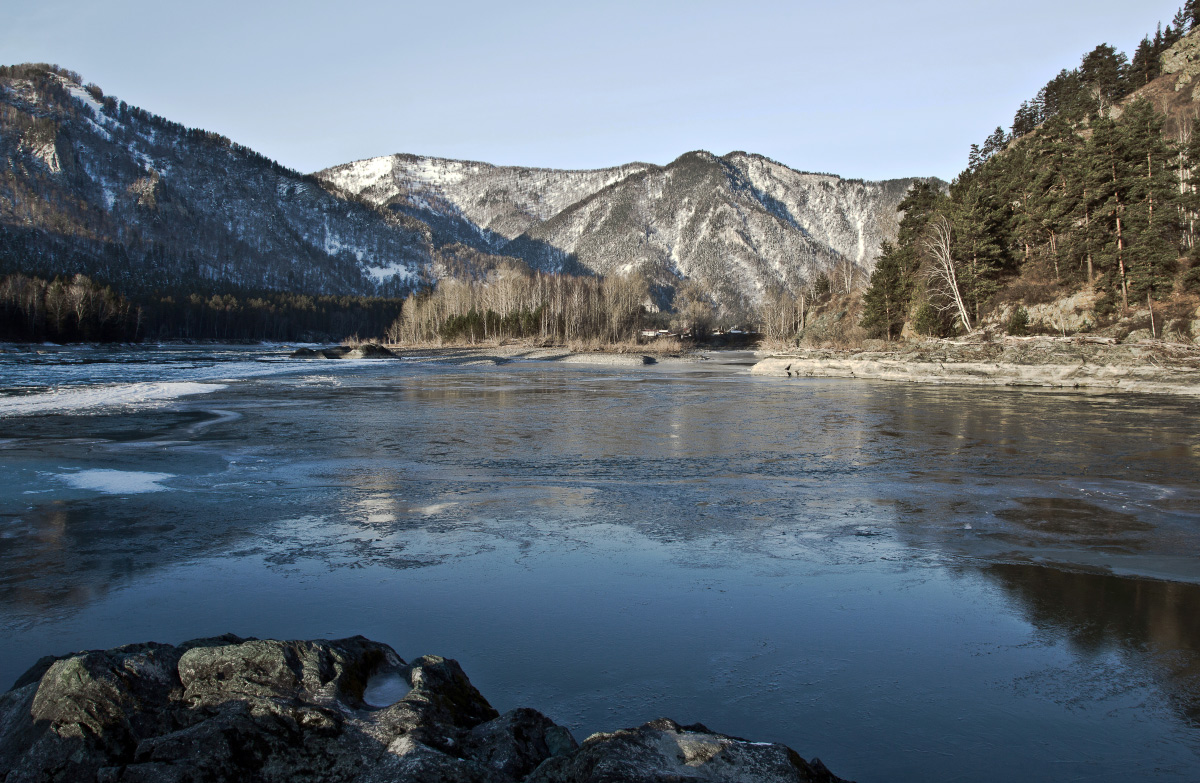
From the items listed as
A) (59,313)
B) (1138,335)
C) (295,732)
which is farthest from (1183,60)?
(59,313)

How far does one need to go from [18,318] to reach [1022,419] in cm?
10005

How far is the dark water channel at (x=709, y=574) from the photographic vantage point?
12.1ft

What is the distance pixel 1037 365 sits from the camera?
89.4ft

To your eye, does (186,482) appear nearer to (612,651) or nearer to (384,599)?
(384,599)

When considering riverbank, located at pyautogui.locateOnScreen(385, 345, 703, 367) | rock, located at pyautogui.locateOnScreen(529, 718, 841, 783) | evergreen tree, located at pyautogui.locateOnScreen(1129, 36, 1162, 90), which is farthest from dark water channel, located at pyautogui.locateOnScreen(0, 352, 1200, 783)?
evergreen tree, located at pyautogui.locateOnScreen(1129, 36, 1162, 90)

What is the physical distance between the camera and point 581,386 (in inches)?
1175

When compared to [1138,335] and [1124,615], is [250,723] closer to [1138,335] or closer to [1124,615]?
[1124,615]

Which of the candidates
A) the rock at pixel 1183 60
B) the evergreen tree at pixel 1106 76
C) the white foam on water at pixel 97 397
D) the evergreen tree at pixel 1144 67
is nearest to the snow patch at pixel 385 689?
the white foam on water at pixel 97 397

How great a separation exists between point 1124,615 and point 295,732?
532 centimetres

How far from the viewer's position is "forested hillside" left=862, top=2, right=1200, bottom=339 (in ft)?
105

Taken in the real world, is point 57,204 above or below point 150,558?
above

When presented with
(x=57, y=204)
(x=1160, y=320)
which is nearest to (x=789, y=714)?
(x=1160, y=320)

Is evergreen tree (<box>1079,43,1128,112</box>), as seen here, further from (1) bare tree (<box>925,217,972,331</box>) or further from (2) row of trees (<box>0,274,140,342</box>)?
(2) row of trees (<box>0,274,140,342</box>)

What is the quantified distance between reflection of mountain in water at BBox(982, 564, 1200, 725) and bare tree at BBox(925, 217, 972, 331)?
36230mm
